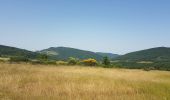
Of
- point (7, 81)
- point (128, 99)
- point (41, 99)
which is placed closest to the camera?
point (41, 99)

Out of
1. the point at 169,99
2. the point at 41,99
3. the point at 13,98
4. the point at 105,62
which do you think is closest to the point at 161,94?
the point at 169,99

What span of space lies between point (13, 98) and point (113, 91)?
3.35 metres

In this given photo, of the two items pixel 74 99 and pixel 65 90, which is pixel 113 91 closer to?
pixel 65 90

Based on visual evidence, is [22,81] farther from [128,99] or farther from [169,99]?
[169,99]

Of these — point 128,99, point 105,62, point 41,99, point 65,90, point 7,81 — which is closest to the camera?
point 41,99

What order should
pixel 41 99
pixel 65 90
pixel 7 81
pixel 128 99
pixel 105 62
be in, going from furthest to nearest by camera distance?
pixel 105 62 → pixel 7 81 → pixel 65 90 → pixel 128 99 → pixel 41 99

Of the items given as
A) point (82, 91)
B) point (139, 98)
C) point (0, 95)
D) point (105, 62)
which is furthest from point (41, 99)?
point (105, 62)

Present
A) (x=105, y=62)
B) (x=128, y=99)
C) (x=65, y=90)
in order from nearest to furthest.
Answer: (x=128, y=99), (x=65, y=90), (x=105, y=62)

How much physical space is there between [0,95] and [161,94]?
4824 millimetres

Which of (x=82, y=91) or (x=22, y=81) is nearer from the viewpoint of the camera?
(x=82, y=91)

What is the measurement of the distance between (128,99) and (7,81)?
15.8 ft

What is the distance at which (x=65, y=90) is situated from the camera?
7.77 metres

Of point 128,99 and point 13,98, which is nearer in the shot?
point 13,98

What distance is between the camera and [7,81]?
9.20 m
